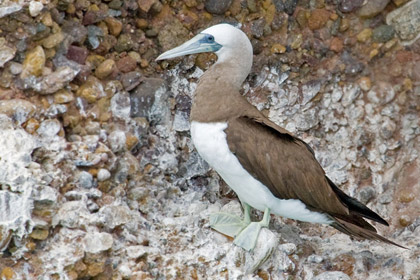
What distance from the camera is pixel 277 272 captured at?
5.36 meters

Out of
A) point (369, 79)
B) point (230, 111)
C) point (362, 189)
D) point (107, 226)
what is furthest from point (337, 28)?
point (107, 226)

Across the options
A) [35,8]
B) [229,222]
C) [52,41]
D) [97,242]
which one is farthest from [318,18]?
[97,242]

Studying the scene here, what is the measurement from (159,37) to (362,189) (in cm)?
207

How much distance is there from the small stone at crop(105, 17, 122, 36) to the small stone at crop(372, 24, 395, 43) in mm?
2190

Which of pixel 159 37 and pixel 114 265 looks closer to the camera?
pixel 114 265

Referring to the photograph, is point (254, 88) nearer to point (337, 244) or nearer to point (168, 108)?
point (168, 108)

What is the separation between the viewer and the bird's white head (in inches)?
217

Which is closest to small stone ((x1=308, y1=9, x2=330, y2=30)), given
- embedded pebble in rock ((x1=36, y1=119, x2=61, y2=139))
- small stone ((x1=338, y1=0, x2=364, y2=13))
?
small stone ((x1=338, y1=0, x2=364, y2=13))

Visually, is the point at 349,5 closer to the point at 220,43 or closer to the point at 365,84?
the point at 365,84

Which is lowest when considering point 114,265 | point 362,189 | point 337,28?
point 362,189

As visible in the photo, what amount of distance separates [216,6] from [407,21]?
1640mm

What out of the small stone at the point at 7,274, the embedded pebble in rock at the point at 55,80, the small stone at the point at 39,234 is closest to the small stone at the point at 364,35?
the embedded pebble in rock at the point at 55,80

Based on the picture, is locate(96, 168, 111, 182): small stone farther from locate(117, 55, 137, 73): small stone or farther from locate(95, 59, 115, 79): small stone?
locate(117, 55, 137, 73): small stone

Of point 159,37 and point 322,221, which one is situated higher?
point 159,37
